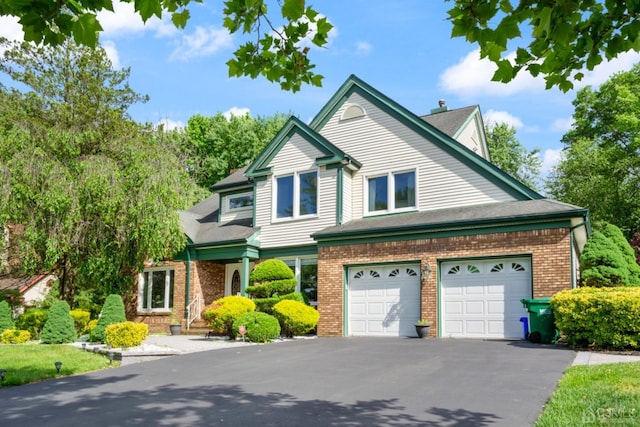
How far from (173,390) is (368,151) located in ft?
42.8

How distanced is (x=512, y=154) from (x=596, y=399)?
3541 centimetres

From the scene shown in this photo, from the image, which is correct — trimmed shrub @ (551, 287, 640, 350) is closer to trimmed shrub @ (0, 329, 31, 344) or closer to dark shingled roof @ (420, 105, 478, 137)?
dark shingled roof @ (420, 105, 478, 137)

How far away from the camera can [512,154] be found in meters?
39.4

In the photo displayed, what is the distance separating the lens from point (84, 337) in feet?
58.9

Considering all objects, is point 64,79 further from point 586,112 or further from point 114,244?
point 586,112

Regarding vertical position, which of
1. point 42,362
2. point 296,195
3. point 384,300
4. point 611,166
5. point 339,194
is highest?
point 611,166

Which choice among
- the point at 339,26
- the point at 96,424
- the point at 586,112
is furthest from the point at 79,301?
the point at 586,112

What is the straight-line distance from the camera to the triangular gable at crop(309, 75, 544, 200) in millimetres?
16523

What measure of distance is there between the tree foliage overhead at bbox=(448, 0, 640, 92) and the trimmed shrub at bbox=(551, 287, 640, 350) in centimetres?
814

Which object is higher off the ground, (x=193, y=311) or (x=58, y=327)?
(x=193, y=311)

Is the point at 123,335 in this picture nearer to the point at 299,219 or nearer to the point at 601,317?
the point at 299,219

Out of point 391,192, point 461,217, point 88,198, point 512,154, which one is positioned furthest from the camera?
point 512,154

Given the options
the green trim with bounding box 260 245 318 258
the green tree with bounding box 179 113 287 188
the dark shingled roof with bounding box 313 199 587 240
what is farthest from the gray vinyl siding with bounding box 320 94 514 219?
the green tree with bounding box 179 113 287 188

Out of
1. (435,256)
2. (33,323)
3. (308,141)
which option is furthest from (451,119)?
(33,323)
